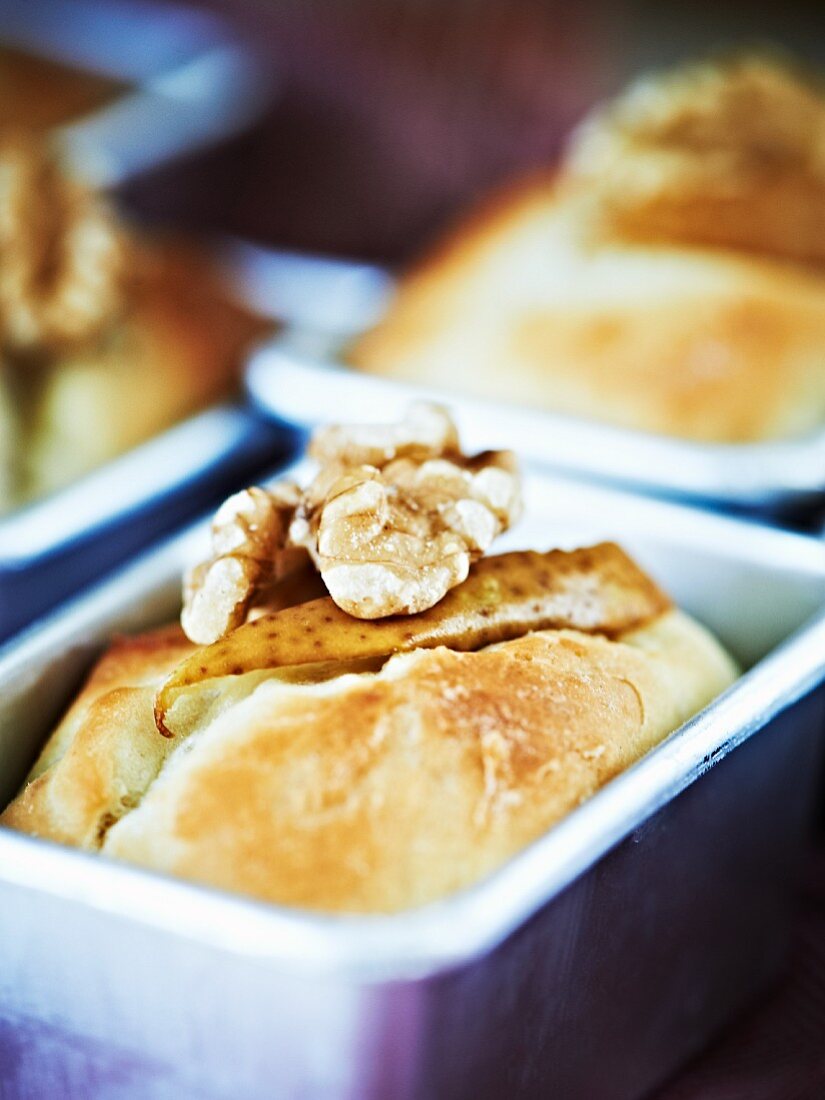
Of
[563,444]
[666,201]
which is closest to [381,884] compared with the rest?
[563,444]

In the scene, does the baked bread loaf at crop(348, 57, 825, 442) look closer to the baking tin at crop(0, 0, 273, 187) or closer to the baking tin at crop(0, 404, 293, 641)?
the baking tin at crop(0, 404, 293, 641)

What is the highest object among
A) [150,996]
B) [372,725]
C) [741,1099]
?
[372,725]

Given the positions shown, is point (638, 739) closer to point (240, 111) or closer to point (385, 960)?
point (385, 960)

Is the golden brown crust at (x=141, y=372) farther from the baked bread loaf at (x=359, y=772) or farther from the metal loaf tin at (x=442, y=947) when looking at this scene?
the baked bread loaf at (x=359, y=772)

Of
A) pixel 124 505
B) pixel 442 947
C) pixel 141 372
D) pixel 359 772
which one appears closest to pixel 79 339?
pixel 141 372

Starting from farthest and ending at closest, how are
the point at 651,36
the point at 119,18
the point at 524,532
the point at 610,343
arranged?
the point at 119,18 → the point at 651,36 → the point at 610,343 → the point at 524,532

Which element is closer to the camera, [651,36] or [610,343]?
[610,343]
